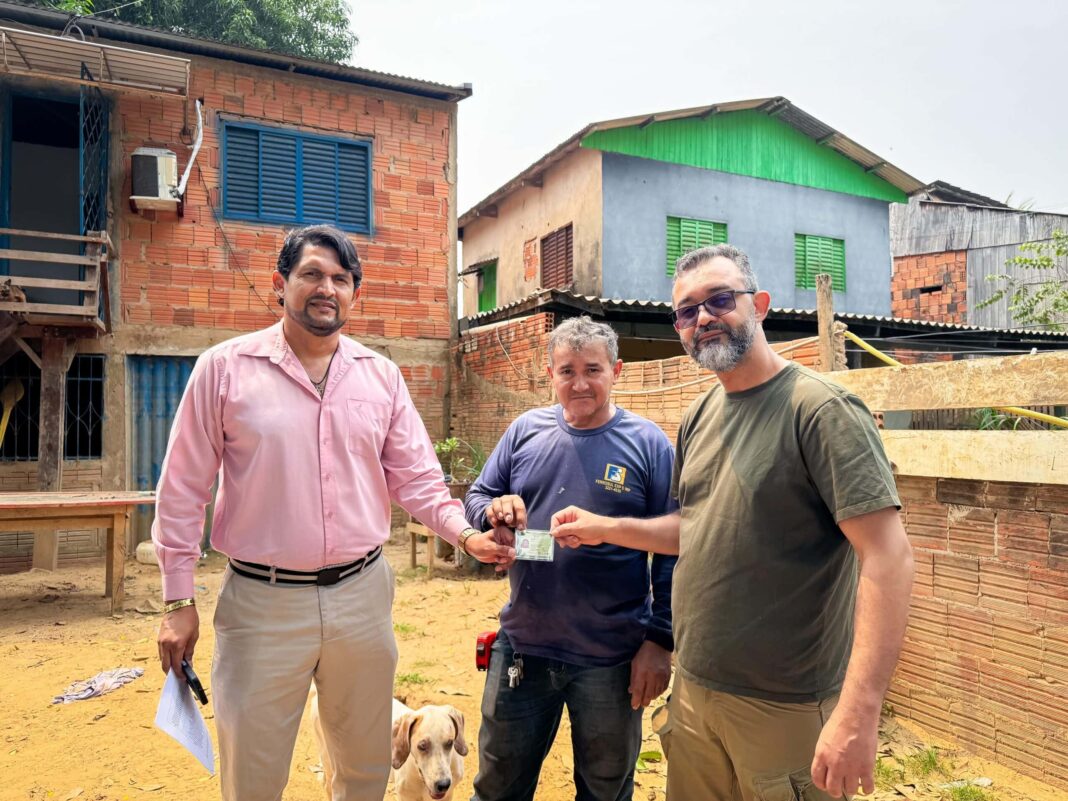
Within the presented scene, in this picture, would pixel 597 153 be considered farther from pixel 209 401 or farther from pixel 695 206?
Answer: pixel 209 401

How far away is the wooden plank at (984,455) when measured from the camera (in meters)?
3.61

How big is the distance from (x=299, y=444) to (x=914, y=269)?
79.7 ft

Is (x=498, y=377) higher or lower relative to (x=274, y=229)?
lower

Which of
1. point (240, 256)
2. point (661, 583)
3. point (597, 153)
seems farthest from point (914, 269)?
point (661, 583)

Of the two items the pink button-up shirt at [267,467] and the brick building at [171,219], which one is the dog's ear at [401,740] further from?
the brick building at [171,219]

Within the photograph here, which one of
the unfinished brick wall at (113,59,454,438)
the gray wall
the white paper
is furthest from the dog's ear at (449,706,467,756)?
the gray wall

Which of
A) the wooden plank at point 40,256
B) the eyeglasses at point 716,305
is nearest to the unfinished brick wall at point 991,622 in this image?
the eyeglasses at point 716,305

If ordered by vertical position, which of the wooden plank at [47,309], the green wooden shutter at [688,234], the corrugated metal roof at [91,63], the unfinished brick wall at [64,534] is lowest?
the unfinished brick wall at [64,534]

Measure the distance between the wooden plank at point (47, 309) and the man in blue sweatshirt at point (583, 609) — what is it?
8.53m

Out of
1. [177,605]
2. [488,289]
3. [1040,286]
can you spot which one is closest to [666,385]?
[177,605]

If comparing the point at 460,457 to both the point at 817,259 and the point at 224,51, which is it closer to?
the point at 224,51

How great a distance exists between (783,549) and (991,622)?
294 cm

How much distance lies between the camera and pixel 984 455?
13.0 ft

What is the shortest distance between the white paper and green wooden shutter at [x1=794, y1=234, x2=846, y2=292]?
16040 mm
